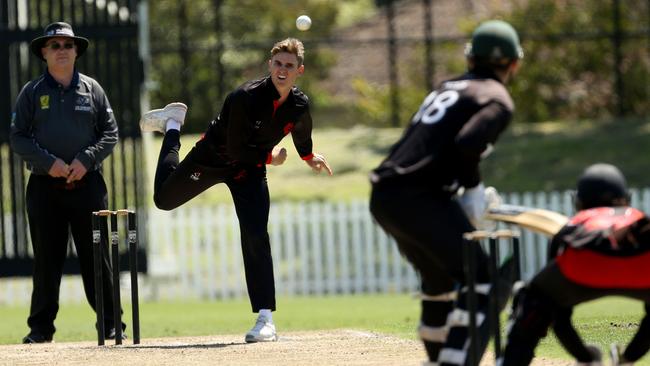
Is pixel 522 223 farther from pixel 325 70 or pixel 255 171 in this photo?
pixel 325 70

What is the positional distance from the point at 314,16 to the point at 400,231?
26375mm

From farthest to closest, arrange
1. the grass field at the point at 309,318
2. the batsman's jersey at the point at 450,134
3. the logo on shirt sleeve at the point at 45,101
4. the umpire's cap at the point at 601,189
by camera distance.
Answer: the logo on shirt sleeve at the point at 45,101
the grass field at the point at 309,318
the umpire's cap at the point at 601,189
the batsman's jersey at the point at 450,134

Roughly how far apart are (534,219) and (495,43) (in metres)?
0.88

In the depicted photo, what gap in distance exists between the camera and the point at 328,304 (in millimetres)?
17375

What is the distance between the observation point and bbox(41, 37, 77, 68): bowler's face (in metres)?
10.9

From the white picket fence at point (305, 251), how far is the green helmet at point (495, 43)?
12160 mm

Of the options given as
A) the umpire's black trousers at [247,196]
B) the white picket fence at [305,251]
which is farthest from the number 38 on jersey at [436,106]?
the white picket fence at [305,251]

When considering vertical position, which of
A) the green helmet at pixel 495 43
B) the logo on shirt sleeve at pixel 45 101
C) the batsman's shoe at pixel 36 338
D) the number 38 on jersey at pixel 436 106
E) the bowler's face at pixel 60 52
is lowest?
the batsman's shoe at pixel 36 338

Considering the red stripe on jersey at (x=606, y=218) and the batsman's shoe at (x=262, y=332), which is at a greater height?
the red stripe on jersey at (x=606, y=218)

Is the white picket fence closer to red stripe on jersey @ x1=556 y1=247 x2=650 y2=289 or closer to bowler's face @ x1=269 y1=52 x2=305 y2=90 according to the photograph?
bowler's face @ x1=269 y1=52 x2=305 y2=90

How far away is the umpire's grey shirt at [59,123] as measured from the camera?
35.2ft

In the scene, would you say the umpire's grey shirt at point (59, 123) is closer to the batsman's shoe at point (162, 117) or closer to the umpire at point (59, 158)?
the umpire at point (59, 158)

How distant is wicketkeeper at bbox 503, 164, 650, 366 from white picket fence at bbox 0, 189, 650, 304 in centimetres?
1222

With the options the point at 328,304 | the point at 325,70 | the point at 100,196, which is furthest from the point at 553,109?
the point at 100,196
